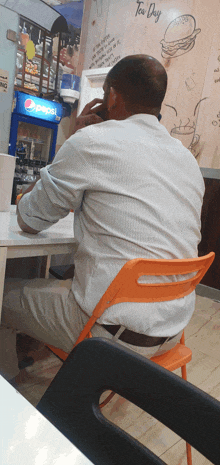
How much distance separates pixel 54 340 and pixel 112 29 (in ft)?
14.2

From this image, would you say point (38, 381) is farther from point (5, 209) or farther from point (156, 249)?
point (156, 249)

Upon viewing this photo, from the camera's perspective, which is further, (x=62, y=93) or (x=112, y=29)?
(x=62, y=93)

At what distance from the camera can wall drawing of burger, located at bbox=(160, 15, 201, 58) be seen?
11.2 feet

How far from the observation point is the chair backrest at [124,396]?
36 centimetres

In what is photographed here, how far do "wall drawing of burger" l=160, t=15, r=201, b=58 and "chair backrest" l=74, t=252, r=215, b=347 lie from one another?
10.6ft

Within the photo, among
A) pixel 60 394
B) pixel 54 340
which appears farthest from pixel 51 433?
pixel 54 340

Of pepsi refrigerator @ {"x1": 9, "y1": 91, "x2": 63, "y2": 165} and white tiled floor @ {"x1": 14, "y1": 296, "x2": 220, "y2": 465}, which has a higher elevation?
pepsi refrigerator @ {"x1": 9, "y1": 91, "x2": 63, "y2": 165}

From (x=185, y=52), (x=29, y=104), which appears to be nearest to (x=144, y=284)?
(x=185, y=52)

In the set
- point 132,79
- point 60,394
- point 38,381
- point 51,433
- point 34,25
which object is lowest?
point 38,381

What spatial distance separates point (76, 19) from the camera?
14.9ft

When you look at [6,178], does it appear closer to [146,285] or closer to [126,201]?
[126,201]

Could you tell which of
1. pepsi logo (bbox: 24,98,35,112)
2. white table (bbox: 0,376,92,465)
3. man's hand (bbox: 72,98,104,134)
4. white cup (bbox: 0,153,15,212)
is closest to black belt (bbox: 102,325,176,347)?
white table (bbox: 0,376,92,465)

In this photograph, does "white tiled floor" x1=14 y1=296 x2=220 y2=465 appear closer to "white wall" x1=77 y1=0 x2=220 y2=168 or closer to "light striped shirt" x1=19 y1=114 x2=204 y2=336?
"light striped shirt" x1=19 y1=114 x2=204 y2=336

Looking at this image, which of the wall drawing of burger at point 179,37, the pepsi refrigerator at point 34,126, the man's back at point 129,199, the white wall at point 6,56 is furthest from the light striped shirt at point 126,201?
the pepsi refrigerator at point 34,126
